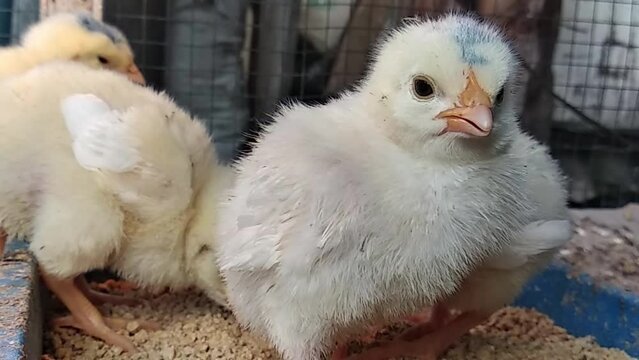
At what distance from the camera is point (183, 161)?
1.93 meters

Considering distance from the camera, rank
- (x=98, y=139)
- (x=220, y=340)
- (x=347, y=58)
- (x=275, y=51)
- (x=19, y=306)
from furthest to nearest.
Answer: (x=347, y=58) < (x=275, y=51) < (x=220, y=340) < (x=98, y=139) < (x=19, y=306)

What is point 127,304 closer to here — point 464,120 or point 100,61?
point 100,61

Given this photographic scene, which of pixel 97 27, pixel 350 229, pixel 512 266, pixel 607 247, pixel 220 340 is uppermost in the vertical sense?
pixel 97 27

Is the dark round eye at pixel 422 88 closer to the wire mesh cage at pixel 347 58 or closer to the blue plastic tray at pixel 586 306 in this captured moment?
the blue plastic tray at pixel 586 306

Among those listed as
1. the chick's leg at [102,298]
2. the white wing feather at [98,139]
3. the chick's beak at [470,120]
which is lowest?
the chick's leg at [102,298]

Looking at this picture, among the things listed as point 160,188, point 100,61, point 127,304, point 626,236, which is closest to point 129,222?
point 160,188

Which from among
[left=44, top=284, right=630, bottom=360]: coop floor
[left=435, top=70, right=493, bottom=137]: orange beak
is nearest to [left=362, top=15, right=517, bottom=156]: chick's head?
[left=435, top=70, right=493, bottom=137]: orange beak

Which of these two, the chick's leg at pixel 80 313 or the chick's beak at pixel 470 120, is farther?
the chick's leg at pixel 80 313

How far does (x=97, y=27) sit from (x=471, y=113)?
1338mm

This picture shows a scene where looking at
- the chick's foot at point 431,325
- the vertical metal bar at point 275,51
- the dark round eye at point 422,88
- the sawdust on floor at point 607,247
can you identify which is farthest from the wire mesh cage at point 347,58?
the dark round eye at point 422,88

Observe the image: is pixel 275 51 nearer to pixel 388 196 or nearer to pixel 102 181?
pixel 102 181

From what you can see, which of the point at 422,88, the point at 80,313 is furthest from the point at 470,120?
the point at 80,313

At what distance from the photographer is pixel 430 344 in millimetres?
1937

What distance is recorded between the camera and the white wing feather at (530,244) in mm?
1705
